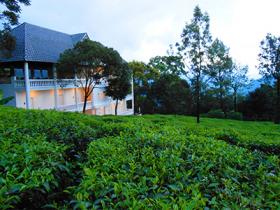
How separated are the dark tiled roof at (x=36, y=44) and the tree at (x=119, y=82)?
6046 mm

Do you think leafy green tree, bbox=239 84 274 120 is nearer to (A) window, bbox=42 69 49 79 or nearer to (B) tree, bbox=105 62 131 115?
(B) tree, bbox=105 62 131 115

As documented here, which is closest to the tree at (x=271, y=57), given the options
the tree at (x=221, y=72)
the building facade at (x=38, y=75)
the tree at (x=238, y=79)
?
the tree at (x=221, y=72)

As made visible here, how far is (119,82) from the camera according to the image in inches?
1057

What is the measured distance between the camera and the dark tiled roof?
21.6 meters

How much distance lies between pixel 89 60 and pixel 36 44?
5.90 meters

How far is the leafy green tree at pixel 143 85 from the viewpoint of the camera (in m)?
40.3

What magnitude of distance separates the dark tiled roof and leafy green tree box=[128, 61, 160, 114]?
14906 mm

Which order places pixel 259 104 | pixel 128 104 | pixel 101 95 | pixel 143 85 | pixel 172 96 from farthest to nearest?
pixel 143 85
pixel 128 104
pixel 172 96
pixel 101 95
pixel 259 104

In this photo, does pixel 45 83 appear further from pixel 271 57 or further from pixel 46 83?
pixel 271 57

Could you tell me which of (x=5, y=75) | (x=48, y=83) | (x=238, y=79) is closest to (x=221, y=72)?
(x=238, y=79)

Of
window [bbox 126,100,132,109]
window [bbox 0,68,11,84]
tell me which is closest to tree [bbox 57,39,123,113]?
window [bbox 0,68,11,84]

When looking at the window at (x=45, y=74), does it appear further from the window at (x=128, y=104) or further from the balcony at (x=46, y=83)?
the window at (x=128, y=104)

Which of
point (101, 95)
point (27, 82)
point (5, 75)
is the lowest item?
point (101, 95)

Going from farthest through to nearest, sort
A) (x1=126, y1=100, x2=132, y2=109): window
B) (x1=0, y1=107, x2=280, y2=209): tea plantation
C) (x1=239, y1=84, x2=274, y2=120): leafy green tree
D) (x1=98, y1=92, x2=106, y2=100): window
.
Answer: (x1=126, y1=100, x2=132, y2=109): window
(x1=98, y1=92, x2=106, y2=100): window
(x1=239, y1=84, x2=274, y2=120): leafy green tree
(x1=0, y1=107, x2=280, y2=209): tea plantation
